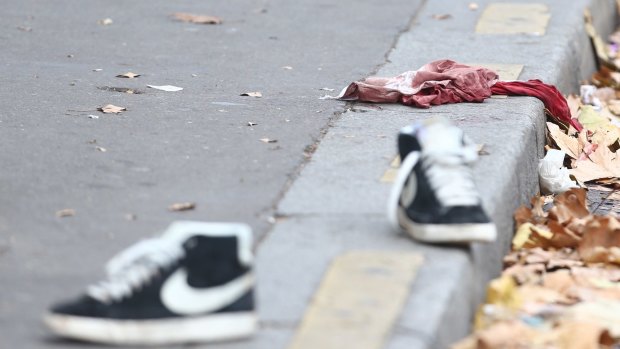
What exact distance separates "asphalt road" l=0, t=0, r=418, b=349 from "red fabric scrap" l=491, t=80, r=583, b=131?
75 centimetres

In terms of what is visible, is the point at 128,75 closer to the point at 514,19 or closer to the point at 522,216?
the point at 522,216

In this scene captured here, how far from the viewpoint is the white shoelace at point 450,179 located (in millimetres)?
3002

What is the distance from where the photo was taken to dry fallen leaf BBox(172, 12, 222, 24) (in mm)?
6508

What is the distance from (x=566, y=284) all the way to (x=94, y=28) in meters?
3.68

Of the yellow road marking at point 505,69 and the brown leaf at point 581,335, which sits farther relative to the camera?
the yellow road marking at point 505,69

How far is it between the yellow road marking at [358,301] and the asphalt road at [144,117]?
0.42m

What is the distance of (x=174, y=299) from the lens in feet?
8.06

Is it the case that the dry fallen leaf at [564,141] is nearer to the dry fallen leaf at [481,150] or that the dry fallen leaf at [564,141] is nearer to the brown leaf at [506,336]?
the dry fallen leaf at [481,150]

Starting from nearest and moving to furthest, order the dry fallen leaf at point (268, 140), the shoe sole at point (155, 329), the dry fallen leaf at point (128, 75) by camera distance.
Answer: the shoe sole at point (155, 329), the dry fallen leaf at point (268, 140), the dry fallen leaf at point (128, 75)

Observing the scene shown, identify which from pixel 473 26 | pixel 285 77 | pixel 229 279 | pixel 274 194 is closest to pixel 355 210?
pixel 274 194

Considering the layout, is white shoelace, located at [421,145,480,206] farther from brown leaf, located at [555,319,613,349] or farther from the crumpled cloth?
the crumpled cloth

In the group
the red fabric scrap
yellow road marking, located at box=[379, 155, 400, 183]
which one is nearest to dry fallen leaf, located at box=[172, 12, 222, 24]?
Answer: the red fabric scrap

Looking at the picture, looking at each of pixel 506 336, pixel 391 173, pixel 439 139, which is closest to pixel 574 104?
pixel 391 173

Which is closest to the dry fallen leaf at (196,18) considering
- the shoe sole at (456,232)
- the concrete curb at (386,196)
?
the concrete curb at (386,196)
